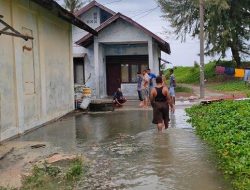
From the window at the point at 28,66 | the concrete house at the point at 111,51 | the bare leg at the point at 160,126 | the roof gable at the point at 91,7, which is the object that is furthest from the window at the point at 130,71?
the bare leg at the point at 160,126

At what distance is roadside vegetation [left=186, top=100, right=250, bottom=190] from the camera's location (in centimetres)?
739

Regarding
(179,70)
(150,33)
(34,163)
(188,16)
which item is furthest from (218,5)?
(34,163)

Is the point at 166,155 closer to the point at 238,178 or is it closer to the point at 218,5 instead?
the point at 238,178

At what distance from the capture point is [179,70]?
63.1 meters

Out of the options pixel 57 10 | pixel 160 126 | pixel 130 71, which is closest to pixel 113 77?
pixel 130 71

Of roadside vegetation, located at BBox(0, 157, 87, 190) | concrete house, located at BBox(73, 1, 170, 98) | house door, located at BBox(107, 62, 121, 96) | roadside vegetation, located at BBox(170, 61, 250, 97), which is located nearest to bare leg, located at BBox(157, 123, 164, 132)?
roadside vegetation, located at BBox(0, 157, 87, 190)

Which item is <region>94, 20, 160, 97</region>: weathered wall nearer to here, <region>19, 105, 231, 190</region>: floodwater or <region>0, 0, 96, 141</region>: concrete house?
A: <region>0, 0, 96, 141</region>: concrete house

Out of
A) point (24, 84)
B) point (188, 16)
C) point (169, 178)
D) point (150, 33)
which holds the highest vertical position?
point (188, 16)

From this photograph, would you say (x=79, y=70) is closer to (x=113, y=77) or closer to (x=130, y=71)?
(x=113, y=77)

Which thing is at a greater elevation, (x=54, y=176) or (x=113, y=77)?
(x=113, y=77)

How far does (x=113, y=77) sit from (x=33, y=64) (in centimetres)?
1499

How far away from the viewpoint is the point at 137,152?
9859mm

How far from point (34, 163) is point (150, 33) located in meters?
17.9

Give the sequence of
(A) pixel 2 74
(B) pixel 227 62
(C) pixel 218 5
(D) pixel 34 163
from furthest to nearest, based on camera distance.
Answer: (B) pixel 227 62, (C) pixel 218 5, (A) pixel 2 74, (D) pixel 34 163
